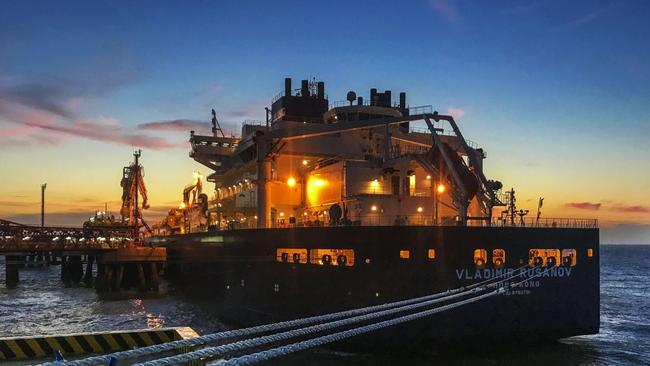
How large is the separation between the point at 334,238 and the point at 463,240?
17.5ft

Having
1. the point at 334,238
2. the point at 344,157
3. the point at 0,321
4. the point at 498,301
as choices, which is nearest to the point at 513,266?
the point at 498,301

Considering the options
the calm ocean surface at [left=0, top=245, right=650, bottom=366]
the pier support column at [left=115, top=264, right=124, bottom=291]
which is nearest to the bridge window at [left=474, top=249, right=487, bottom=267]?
the calm ocean surface at [left=0, top=245, right=650, bottom=366]

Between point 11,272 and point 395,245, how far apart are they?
54.9 m

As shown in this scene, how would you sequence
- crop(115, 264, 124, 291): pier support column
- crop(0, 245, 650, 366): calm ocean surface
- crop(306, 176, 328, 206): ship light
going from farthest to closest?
crop(115, 264, 124, 291): pier support column → crop(306, 176, 328, 206): ship light → crop(0, 245, 650, 366): calm ocean surface

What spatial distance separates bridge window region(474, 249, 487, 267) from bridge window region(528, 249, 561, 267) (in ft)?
7.10

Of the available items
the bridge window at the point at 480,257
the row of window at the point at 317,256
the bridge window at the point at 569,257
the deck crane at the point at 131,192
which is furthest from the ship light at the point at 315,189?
the deck crane at the point at 131,192

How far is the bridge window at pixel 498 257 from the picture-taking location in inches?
885

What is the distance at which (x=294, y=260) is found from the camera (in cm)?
2506

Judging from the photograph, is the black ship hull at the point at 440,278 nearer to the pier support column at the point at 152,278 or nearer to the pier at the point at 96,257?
the pier support column at the point at 152,278

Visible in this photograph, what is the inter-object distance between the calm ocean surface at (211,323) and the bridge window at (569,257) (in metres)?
3.61

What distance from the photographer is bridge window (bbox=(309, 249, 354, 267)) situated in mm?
23031

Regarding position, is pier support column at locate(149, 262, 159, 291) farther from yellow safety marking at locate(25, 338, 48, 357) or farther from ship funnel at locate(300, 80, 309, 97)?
yellow safety marking at locate(25, 338, 48, 357)

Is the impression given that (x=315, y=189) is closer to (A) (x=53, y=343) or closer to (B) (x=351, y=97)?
(B) (x=351, y=97)

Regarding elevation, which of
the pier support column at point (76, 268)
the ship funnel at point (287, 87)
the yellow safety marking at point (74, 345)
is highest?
the ship funnel at point (287, 87)
